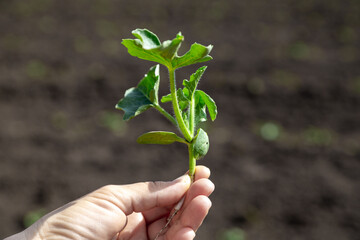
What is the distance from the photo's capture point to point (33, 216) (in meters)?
3.95

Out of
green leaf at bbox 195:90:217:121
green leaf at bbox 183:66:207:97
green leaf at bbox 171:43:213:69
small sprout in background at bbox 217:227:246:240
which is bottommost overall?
small sprout in background at bbox 217:227:246:240

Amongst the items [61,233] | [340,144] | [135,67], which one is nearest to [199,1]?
[135,67]

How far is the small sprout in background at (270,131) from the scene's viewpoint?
4.93 meters

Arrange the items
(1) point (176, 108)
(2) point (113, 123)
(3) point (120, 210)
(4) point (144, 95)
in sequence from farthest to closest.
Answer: (2) point (113, 123) < (3) point (120, 210) < (4) point (144, 95) < (1) point (176, 108)

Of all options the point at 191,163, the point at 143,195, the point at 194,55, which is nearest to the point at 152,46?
the point at 194,55

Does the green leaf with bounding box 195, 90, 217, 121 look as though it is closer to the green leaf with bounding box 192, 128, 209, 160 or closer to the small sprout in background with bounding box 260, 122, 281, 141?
the green leaf with bounding box 192, 128, 209, 160

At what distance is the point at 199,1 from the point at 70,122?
5.47 metres

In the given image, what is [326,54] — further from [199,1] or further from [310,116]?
[199,1]

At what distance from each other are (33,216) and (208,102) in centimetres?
299

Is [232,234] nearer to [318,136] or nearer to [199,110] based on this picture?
[318,136]

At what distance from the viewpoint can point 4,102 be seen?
542 cm

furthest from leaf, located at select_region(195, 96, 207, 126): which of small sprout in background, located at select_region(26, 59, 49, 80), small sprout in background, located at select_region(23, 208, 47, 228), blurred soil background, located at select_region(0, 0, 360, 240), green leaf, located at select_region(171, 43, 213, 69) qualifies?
small sprout in background, located at select_region(26, 59, 49, 80)

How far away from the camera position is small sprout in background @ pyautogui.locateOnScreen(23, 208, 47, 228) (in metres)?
3.90

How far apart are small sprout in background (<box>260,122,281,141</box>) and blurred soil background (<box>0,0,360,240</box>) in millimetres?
20
